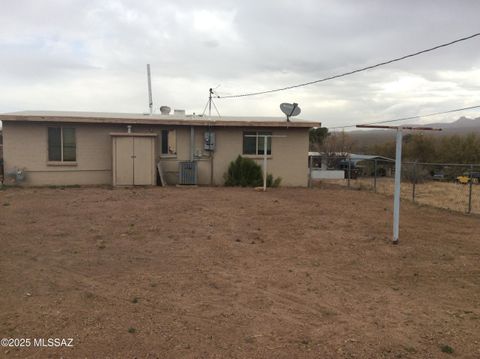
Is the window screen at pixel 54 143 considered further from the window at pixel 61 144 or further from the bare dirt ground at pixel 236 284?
the bare dirt ground at pixel 236 284

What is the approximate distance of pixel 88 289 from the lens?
4.98 m

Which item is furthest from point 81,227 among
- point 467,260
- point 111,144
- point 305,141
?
point 305,141

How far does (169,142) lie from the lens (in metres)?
16.9

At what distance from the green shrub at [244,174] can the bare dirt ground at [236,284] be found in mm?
6354

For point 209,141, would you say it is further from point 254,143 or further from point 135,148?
point 135,148

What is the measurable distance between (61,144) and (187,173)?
191 inches

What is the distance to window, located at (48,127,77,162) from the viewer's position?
52.3 feet

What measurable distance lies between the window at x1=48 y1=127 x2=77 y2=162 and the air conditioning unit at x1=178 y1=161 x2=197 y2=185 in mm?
4050

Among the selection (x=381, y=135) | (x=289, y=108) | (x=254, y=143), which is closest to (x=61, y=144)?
(x=254, y=143)

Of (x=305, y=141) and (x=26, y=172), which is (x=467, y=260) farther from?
(x=26, y=172)

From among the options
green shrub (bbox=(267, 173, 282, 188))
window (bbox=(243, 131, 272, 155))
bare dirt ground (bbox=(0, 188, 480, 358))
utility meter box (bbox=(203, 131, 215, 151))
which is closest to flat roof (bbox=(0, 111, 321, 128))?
utility meter box (bbox=(203, 131, 215, 151))

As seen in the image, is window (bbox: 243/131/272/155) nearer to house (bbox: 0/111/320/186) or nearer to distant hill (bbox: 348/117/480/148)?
house (bbox: 0/111/320/186)

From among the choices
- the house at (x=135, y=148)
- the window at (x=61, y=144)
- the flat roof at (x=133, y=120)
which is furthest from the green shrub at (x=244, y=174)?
the window at (x=61, y=144)

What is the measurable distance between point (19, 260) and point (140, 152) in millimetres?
9857
